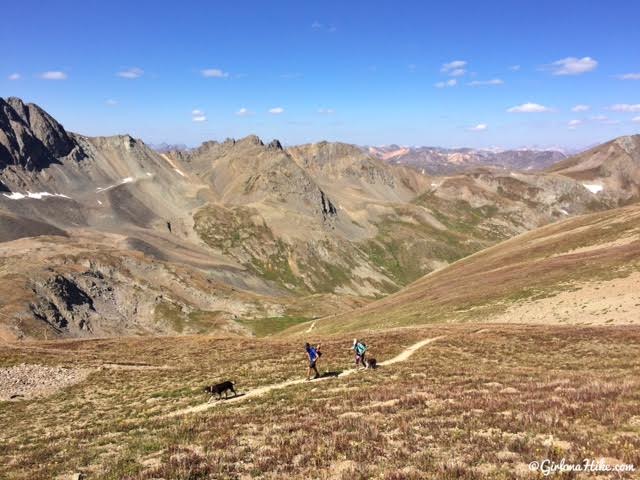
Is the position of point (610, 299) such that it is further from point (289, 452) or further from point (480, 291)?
point (289, 452)

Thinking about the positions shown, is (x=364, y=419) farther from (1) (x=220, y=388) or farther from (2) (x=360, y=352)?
(2) (x=360, y=352)

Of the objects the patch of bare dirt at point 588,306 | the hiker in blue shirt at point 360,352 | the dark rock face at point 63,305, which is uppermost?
the hiker in blue shirt at point 360,352

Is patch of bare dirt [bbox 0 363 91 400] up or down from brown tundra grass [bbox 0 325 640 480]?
down

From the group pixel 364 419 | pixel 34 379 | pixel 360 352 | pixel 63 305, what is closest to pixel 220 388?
pixel 360 352

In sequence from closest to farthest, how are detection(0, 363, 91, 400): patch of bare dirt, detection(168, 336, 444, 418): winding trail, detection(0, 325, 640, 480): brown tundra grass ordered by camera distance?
detection(0, 325, 640, 480): brown tundra grass → detection(168, 336, 444, 418): winding trail → detection(0, 363, 91, 400): patch of bare dirt

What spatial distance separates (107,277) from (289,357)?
13105 centimetres

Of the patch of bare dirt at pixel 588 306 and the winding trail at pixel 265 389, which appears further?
the patch of bare dirt at pixel 588 306

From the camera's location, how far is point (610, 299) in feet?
189

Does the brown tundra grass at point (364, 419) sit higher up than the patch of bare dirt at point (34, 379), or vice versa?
the brown tundra grass at point (364, 419)

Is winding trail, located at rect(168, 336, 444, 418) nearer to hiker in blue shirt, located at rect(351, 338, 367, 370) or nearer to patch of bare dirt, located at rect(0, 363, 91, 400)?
hiker in blue shirt, located at rect(351, 338, 367, 370)

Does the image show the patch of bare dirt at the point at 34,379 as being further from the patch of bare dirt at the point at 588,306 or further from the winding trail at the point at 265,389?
Result: the patch of bare dirt at the point at 588,306

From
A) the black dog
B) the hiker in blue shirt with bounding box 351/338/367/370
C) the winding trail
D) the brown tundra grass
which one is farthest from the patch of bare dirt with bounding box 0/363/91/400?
the hiker in blue shirt with bounding box 351/338/367/370

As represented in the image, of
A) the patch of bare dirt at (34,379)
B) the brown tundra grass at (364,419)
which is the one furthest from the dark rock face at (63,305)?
the brown tundra grass at (364,419)

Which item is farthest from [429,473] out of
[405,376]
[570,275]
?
[570,275]
